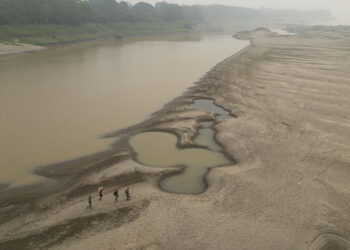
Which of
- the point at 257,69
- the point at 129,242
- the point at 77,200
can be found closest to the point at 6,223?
the point at 77,200

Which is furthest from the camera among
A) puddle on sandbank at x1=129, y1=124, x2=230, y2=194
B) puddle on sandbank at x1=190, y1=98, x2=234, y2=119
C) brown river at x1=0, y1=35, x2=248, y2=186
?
puddle on sandbank at x1=190, y1=98, x2=234, y2=119

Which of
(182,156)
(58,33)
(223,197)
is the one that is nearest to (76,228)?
(223,197)

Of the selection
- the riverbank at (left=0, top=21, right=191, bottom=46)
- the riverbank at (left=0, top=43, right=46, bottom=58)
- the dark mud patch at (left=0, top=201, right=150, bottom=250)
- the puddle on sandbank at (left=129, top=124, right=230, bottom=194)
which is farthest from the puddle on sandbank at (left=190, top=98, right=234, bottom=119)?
the riverbank at (left=0, top=21, right=191, bottom=46)

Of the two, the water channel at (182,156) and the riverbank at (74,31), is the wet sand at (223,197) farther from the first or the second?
the riverbank at (74,31)

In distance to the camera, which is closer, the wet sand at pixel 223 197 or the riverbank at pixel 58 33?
the wet sand at pixel 223 197

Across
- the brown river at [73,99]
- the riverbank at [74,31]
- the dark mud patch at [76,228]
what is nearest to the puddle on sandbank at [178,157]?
the dark mud patch at [76,228]

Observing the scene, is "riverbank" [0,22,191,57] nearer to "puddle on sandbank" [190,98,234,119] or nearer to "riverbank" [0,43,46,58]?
"riverbank" [0,43,46,58]

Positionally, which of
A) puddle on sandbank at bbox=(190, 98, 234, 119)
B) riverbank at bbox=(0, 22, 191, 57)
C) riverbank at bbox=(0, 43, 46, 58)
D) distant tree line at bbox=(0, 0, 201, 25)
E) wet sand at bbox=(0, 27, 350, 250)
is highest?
distant tree line at bbox=(0, 0, 201, 25)
